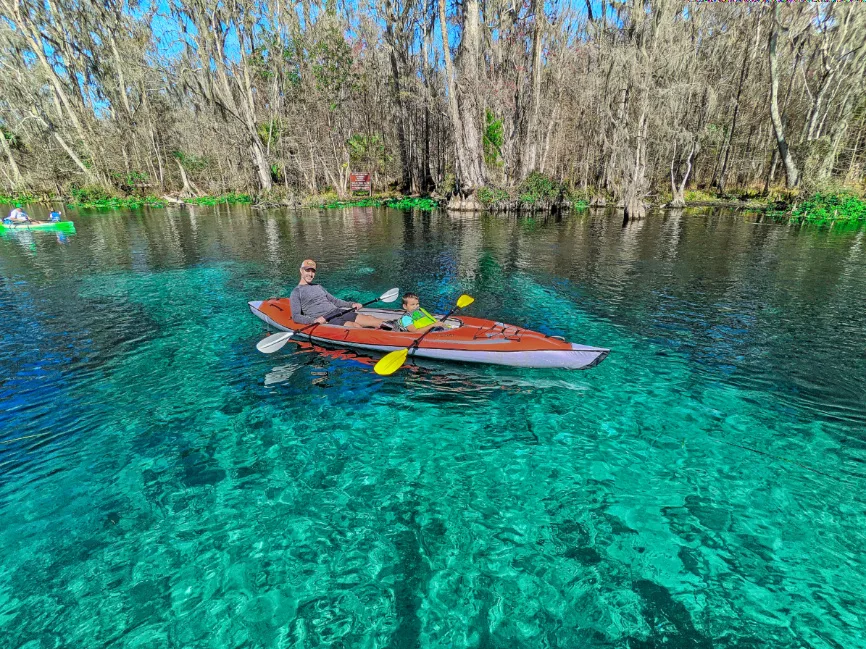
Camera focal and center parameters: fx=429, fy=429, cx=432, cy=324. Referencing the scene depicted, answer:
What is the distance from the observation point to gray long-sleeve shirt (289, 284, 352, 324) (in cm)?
838

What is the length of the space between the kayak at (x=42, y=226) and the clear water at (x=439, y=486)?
15.2 m

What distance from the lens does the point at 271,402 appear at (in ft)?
21.4

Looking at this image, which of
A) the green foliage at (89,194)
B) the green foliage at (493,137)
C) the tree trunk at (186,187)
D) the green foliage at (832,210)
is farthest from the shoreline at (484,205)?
the green foliage at (493,137)

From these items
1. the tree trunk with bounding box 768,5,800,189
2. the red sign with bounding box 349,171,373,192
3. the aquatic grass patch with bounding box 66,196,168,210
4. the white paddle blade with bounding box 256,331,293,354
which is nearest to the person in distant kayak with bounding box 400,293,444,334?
the white paddle blade with bounding box 256,331,293,354

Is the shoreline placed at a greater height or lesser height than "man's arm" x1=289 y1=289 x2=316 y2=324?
greater

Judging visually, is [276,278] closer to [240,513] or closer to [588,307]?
[588,307]

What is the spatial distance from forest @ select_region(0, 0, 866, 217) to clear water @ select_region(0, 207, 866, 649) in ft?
66.7

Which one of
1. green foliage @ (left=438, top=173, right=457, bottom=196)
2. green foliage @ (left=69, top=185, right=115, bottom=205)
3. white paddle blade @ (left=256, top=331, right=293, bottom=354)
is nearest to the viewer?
white paddle blade @ (left=256, top=331, right=293, bottom=354)

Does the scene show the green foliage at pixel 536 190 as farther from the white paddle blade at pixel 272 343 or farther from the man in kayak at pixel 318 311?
the white paddle blade at pixel 272 343

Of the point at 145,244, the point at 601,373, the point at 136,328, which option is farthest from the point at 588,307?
the point at 145,244

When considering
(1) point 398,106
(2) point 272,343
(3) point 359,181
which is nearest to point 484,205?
(3) point 359,181

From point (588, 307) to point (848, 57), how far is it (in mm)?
30125

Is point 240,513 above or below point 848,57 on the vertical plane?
below

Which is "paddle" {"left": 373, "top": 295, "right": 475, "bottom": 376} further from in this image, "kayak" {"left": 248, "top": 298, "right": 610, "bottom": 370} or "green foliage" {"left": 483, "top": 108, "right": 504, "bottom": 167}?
"green foliage" {"left": 483, "top": 108, "right": 504, "bottom": 167}
